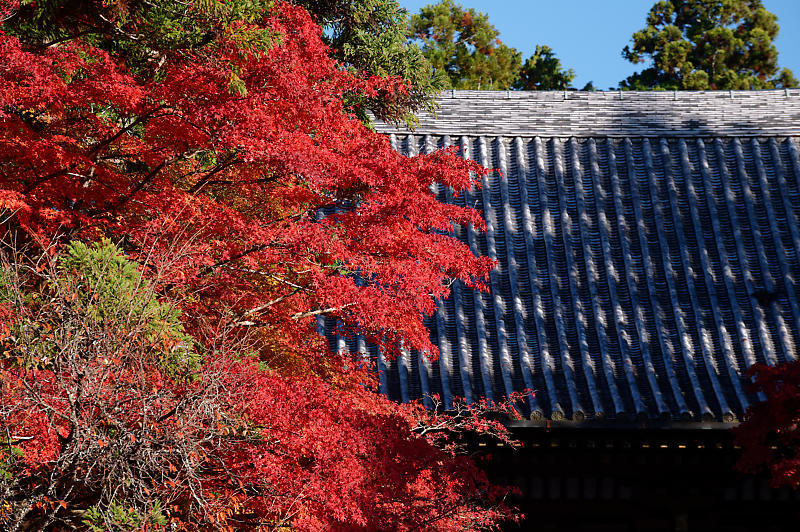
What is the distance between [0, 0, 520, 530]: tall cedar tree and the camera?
489 centimetres

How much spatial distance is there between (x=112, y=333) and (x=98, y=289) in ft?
0.94

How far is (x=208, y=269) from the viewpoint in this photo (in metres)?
6.06

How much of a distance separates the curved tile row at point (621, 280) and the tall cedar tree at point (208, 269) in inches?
91.1

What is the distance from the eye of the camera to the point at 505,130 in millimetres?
12156

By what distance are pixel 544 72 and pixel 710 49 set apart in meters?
5.56

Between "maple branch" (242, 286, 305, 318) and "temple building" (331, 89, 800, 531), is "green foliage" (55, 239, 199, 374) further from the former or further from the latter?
"temple building" (331, 89, 800, 531)

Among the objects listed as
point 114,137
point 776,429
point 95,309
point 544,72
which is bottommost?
point 776,429

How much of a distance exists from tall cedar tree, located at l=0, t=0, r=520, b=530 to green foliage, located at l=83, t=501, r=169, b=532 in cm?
3

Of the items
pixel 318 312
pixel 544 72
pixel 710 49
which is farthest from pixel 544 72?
pixel 318 312

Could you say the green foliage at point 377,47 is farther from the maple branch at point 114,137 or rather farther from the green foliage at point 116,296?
the green foliage at point 116,296

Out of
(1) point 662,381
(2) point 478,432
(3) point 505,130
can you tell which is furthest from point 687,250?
(2) point 478,432

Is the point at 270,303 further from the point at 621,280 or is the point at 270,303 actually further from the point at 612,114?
the point at 612,114

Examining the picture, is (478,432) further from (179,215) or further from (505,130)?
(505,130)

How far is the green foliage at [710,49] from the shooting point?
24.9 metres
